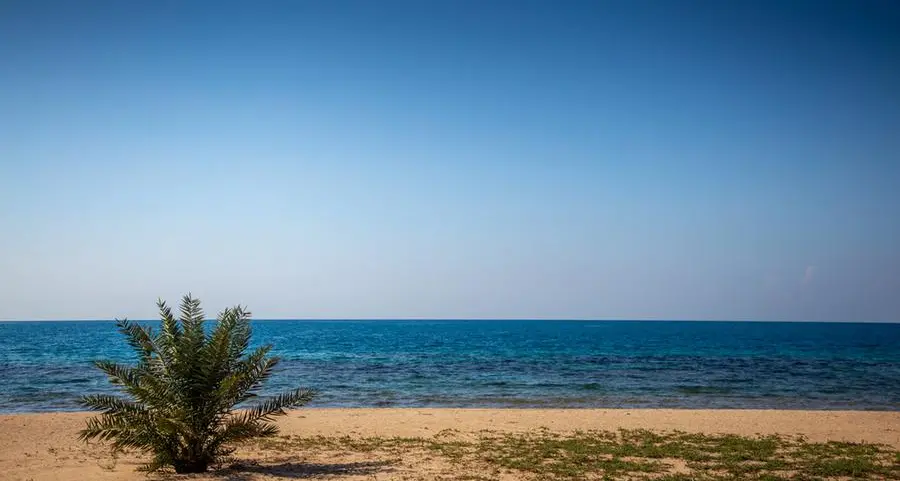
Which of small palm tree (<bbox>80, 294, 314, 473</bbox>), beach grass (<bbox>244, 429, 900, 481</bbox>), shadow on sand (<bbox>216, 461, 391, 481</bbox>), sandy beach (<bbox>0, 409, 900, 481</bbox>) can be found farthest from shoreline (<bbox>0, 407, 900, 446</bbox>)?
small palm tree (<bbox>80, 294, 314, 473</bbox>)

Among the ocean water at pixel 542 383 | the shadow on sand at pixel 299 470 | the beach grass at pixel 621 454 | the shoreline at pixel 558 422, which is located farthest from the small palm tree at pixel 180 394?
the ocean water at pixel 542 383

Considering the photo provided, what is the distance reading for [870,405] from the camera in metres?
26.8

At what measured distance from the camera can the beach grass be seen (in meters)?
11.5

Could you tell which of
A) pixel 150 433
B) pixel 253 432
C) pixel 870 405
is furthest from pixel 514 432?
pixel 870 405

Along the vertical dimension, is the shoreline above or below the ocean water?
above

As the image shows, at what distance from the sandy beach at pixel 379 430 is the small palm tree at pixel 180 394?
1.98ft

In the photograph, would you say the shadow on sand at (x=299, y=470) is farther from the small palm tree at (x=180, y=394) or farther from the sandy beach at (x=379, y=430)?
the small palm tree at (x=180, y=394)

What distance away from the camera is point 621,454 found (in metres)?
13.4

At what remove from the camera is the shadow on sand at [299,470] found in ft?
36.0

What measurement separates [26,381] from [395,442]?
28018 millimetres

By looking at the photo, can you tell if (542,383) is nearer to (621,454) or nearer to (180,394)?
(621,454)

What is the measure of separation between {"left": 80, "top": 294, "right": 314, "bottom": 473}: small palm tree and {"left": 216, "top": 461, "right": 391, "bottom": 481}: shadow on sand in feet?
1.81

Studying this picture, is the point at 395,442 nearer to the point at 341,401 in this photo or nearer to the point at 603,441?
the point at 603,441

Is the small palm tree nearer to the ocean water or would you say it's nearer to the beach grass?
the beach grass
